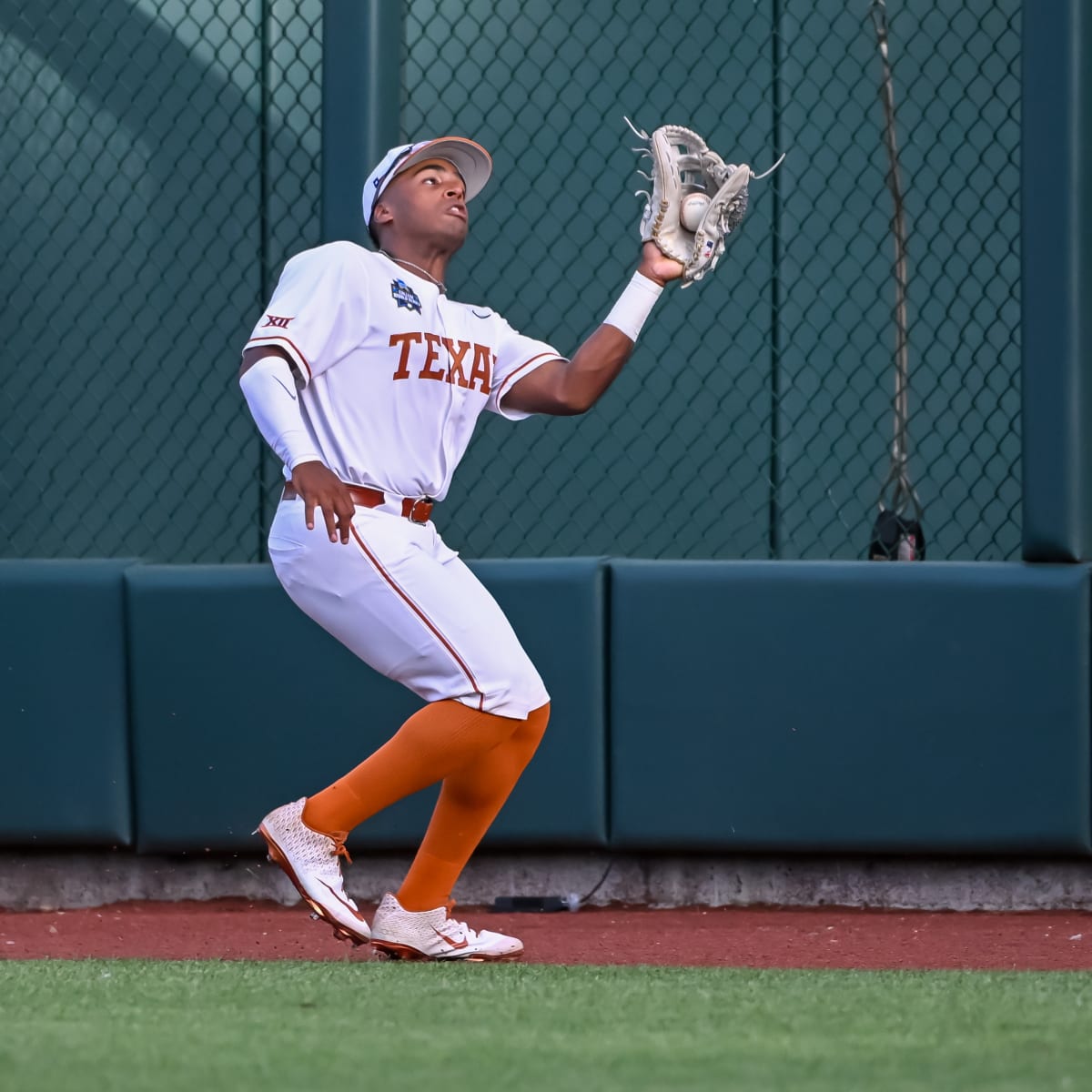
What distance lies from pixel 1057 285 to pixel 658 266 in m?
1.36

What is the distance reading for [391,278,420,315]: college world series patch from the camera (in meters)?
3.55

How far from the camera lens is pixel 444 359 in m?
3.57

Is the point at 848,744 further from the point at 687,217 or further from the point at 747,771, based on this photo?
the point at 687,217

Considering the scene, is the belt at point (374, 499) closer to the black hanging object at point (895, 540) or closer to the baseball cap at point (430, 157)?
the baseball cap at point (430, 157)

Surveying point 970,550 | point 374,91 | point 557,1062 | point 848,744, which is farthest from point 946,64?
point 557,1062

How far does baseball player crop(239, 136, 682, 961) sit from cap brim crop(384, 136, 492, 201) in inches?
3.5

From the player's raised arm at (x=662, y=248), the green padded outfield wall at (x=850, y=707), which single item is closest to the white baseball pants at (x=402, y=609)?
the player's raised arm at (x=662, y=248)

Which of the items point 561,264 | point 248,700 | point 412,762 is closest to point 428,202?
point 412,762

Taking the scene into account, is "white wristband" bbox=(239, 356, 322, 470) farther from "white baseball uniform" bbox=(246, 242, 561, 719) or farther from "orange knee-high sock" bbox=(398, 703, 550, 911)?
"orange knee-high sock" bbox=(398, 703, 550, 911)

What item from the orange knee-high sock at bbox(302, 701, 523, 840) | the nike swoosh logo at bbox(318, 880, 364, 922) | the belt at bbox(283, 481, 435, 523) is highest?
the belt at bbox(283, 481, 435, 523)

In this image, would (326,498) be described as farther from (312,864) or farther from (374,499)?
(312,864)

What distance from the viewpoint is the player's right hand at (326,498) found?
10.4 ft

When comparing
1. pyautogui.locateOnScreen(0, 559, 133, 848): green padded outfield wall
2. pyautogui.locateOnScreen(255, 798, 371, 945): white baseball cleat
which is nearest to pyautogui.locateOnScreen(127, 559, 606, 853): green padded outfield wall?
pyautogui.locateOnScreen(0, 559, 133, 848): green padded outfield wall

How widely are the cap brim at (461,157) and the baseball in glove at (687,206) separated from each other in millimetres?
384
